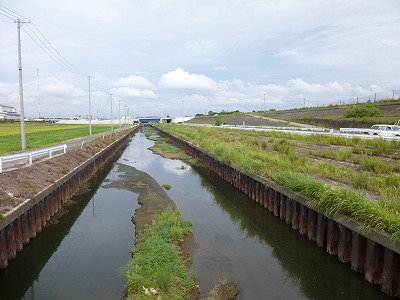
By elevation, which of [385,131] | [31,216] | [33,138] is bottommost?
[31,216]

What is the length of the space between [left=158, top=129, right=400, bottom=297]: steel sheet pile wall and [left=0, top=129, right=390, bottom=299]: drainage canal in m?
0.32

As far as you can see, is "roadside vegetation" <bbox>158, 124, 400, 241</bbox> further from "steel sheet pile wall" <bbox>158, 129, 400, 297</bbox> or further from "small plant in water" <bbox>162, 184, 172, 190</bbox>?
"small plant in water" <bbox>162, 184, 172, 190</bbox>

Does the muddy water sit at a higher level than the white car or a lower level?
lower

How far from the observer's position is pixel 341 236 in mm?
10391

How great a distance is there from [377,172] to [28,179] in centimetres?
1699

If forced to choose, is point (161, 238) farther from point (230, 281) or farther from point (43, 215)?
point (43, 215)

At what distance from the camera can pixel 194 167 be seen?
33.2 meters

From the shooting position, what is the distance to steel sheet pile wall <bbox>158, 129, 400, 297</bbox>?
8.25m

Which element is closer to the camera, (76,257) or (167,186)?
(76,257)

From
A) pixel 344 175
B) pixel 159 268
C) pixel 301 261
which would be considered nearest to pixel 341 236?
pixel 301 261

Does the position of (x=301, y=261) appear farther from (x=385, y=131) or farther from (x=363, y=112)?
(x=363, y=112)

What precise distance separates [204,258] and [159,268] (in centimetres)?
273

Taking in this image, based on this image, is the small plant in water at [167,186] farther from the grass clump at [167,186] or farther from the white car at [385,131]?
the white car at [385,131]

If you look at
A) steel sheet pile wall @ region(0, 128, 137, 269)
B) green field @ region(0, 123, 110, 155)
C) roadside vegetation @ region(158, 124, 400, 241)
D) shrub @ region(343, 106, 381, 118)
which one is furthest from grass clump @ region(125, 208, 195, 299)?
shrub @ region(343, 106, 381, 118)
